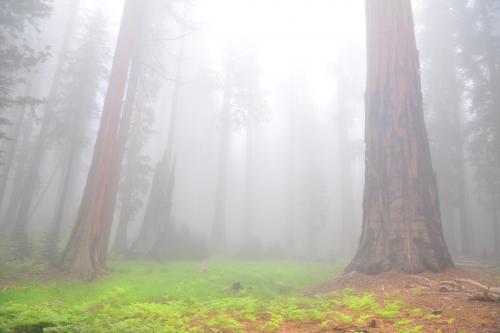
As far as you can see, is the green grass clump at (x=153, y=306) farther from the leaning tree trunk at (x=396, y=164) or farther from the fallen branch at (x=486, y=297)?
the leaning tree trunk at (x=396, y=164)

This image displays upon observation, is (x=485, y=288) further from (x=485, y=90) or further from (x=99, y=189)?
(x=485, y=90)

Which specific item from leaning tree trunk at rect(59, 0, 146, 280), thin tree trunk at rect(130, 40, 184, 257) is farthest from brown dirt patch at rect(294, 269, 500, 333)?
thin tree trunk at rect(130, 40, 184, 257)

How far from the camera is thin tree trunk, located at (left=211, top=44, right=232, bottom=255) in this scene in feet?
63.5

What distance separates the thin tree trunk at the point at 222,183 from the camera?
1936 cm

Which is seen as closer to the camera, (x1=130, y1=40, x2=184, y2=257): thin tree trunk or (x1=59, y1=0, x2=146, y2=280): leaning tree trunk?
(x1=59, y1=0, x2=146, y2=280): leaning tree trunk

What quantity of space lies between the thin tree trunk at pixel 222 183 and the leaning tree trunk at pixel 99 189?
1055 cm

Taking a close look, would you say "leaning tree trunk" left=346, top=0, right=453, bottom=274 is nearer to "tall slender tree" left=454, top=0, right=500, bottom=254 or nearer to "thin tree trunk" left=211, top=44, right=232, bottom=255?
"thin tree trunk" left=211, top=44, right=232, bottom=255

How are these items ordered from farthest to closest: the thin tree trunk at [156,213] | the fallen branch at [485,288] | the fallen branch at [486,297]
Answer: the thin tree trunk at [156,213] → the fallen branch at [485,288] → the fallen branch at [486,297]

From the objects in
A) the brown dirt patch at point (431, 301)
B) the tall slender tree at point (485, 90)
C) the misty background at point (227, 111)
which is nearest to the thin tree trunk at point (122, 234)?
the misty background at point (227, 111)

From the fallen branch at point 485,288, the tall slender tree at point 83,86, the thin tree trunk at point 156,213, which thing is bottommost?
the fallen branch at point 485,288

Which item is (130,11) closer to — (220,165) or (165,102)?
(220,165)

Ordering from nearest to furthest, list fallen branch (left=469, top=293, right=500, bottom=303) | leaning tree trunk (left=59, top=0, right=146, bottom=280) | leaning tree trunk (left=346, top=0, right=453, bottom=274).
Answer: fallen branch (left=469, top=293, right=500, bottom=303) < leaning tree trunk (left=346, top=0, right=453, bottom=274) < leaning tree trunk (left=59, top=0, right=146, bottom=280)

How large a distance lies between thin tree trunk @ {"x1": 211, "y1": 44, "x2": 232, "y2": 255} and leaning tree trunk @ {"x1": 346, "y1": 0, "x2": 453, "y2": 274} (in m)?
13.4

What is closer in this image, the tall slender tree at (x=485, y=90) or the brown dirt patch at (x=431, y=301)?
the brown dirt patch at (x=431, y=301)
